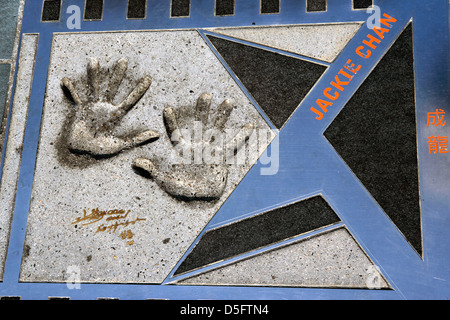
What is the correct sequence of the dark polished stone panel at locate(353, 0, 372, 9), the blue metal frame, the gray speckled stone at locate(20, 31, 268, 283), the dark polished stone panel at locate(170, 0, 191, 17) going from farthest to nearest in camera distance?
the dark polished stone panel at locate(170, 0, 191, 17) < the dark polished stone panel at locate(353, 0, 372, 9) < the gray speckled stone at locate(20, 31, 268, 283) < the blue metal frame

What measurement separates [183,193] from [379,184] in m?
1.71

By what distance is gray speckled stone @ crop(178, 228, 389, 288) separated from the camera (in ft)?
9.73

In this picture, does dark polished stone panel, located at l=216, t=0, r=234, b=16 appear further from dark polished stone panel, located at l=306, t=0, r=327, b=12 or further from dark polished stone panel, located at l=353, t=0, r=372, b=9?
dark polished stone panel, located at l=353, t=0, r=372, b=9

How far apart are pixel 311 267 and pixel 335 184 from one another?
29.4 inches

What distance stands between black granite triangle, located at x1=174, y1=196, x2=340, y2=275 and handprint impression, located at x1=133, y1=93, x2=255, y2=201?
1.18ft

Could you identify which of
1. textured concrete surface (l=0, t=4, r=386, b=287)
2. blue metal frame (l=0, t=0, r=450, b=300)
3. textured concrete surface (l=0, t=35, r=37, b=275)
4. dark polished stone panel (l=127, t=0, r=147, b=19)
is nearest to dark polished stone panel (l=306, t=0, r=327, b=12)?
blue metal frame (l=0, t=0, r=450, b=300)

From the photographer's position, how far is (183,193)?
3064 millimetres

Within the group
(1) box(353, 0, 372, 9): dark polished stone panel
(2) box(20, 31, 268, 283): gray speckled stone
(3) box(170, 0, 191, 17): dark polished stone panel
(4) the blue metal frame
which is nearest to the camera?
(4) the blue metal frame

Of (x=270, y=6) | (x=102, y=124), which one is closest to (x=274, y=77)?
(x=270, y=6)

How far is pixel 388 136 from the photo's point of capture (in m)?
3.06
